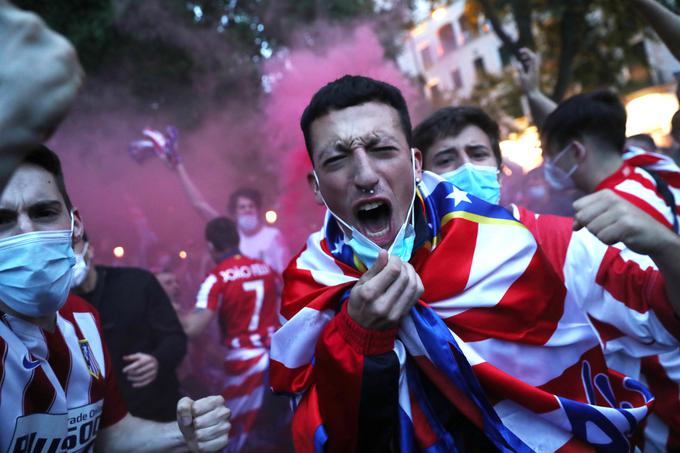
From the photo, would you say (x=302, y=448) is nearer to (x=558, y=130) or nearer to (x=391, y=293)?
(x=391, y=293)

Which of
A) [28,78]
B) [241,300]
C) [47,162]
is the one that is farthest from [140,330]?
[28,78]

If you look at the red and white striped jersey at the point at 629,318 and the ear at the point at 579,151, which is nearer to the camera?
the red and white striped jersey at the point at 629,318

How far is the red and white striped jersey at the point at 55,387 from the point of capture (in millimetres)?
1805

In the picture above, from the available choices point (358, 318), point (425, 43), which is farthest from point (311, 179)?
point (425, 43)

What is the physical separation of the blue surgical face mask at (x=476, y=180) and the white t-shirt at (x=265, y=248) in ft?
12.9

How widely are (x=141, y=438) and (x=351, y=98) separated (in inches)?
66.4

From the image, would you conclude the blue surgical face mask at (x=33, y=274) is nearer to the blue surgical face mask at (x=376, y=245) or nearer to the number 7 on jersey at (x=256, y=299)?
the blue surgical face mask at (x=376, y=245)

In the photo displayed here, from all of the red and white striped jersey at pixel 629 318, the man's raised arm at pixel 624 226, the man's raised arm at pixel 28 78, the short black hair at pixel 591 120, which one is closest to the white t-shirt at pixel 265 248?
the short black hair at pixel 591 120

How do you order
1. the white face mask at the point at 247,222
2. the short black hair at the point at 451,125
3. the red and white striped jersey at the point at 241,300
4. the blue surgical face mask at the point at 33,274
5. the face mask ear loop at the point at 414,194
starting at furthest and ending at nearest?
the white face mask at the point at 247,222
the red and white striped jersey at the point at 241,300
the short black hair at the point at 451,125
the face mask ear loop at the point at 414,194
the blue surgical face mask at the point at 33,274

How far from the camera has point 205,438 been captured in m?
2.03

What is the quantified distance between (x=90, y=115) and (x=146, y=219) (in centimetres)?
199

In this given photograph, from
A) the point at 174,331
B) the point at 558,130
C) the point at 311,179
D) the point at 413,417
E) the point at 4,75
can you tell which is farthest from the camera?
the point at 174,331

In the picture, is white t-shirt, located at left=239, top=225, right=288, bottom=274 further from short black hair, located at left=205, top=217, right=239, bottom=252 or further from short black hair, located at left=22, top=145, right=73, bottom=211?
short black hair, located at left=22, top=145, right=73, bottom=211

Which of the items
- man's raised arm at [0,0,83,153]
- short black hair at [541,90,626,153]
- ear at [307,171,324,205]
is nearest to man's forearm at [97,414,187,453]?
ear at [307,171,324,205]
